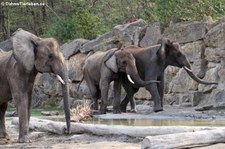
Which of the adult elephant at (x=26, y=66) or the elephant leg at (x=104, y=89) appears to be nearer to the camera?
the adult elephant at (x=26, y=66)

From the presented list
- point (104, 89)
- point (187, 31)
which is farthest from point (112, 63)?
point (187, 31)

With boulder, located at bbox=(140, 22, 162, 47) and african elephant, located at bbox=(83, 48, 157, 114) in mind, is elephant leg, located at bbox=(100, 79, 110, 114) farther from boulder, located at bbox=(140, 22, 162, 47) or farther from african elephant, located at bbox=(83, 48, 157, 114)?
boulder, located at bbox=(140, 22, 162, 47)

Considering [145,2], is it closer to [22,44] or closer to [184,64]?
[184,64]

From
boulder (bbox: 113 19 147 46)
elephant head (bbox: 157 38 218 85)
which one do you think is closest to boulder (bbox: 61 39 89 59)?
boulder (bbox: 113 19 147 46)

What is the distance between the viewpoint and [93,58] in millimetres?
21234

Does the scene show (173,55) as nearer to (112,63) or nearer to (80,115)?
(112,63)

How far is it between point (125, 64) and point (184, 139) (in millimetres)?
10245

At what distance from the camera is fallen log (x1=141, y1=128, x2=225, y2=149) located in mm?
8711

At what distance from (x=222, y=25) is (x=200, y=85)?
6.63ft

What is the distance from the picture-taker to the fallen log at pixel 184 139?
343 inches

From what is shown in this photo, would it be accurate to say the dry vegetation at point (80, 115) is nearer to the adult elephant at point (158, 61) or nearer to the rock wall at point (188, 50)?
the adult elephant at point (158, 61)

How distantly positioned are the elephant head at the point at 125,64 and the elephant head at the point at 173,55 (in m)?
0.89

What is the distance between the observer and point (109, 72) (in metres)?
19.5

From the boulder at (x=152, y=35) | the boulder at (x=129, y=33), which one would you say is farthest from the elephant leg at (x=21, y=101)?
the boulder at (x=129, y=33)
